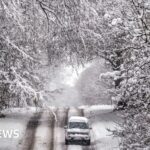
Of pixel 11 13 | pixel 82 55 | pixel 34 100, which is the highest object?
pixel 11 13

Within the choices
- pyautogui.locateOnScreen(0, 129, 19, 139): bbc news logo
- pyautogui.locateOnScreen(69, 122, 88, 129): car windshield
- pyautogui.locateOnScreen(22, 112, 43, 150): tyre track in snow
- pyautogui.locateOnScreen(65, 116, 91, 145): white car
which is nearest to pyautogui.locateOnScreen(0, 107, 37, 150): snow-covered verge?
pyautogui.locateOnScreen(0, 129, 19, 139): bbc news logo

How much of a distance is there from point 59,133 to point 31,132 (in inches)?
76.9

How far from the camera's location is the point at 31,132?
32156mm

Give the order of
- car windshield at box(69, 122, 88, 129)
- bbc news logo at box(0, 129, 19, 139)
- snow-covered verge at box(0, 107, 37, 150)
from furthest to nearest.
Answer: bbc news logo at box(0, 129, 19, 139) → car windshield at box(69, 122, 88, 129) → snow-covered verge at box(0, 107, 37, 150)

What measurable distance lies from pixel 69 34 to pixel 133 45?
3.75m

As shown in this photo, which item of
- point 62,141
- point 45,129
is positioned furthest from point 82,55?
point 45,129

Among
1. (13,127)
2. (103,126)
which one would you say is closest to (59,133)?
(13,127)

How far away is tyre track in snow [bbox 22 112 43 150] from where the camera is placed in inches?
1094

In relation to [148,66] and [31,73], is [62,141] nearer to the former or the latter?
[148,66]

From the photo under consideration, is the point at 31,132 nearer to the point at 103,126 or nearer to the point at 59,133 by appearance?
the point at 59,133

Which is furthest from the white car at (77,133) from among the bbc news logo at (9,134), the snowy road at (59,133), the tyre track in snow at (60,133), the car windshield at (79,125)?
the bbc news logo at (9,134)

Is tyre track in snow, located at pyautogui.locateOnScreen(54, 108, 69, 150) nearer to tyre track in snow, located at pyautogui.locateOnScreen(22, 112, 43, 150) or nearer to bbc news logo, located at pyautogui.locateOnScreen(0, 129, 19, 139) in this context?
tyre track in snow, located at pyautogui.locateOnScreen(22, 112, 43, 150)

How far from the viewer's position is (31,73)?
12492 mm

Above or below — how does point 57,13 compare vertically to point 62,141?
above
